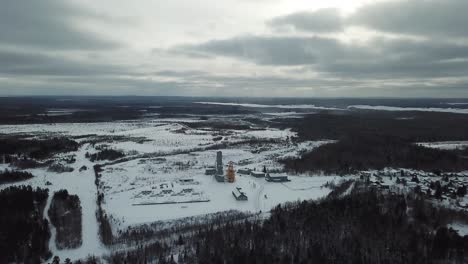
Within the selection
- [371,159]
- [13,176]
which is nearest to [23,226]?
[13,176]

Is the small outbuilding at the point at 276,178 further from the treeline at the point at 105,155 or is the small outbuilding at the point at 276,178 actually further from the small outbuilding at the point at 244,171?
the treeline at the point at 105,155

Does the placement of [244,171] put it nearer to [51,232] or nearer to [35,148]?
[51,232]

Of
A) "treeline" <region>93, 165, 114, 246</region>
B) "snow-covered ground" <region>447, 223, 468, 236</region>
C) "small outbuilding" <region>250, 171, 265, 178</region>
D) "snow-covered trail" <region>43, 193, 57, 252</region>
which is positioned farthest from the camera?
"small outbuilding" <region>250, 171, 265, 178</region>

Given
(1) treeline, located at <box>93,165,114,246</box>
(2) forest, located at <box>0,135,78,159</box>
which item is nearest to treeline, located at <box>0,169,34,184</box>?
(1) treeline, located at <box>93,165,114,246</box>

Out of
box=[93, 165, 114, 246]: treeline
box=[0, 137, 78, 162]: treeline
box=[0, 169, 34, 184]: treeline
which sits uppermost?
box=[0, 137, 78, 162]: treeline

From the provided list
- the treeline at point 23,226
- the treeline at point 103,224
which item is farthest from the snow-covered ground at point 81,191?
the treeline at point 23,226

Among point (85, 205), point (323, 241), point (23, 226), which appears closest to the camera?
point (323, 241)

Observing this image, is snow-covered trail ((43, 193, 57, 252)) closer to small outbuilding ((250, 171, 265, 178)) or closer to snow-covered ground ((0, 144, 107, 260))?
snow-covered ground ((0, 144, 107, 260))
